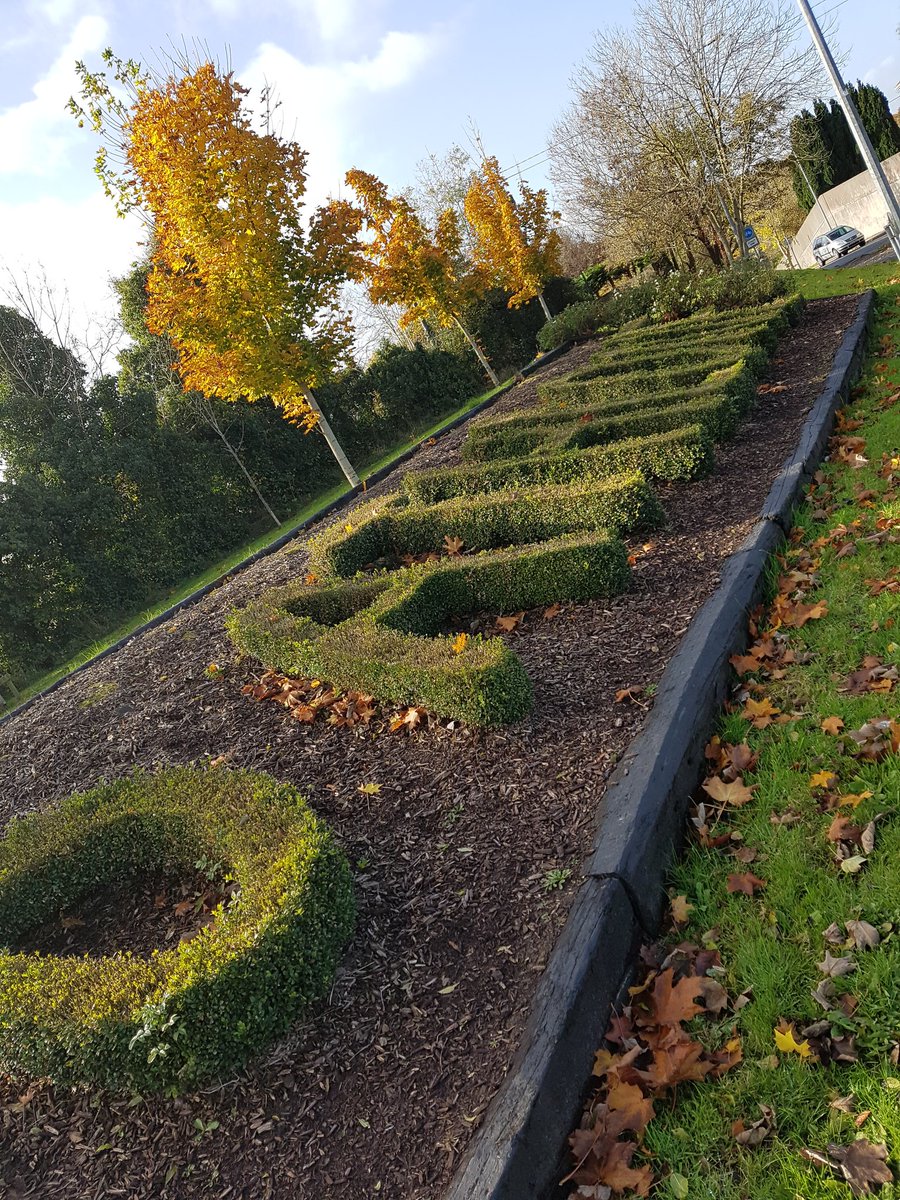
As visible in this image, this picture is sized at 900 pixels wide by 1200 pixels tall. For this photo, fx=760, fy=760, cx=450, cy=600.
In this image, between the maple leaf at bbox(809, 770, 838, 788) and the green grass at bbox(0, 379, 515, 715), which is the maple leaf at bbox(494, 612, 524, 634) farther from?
the green grass at bbox(0, 379, 515, 715)

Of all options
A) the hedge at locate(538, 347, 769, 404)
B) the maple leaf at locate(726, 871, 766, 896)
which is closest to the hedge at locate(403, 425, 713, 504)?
the hedge at locate(538, 347, 769, 404)

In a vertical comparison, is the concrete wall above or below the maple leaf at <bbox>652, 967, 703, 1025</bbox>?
above

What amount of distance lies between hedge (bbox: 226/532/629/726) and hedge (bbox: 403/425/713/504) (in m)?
1.83

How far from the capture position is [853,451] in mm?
6742

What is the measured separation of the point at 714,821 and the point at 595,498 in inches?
140

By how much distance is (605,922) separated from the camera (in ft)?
9.13

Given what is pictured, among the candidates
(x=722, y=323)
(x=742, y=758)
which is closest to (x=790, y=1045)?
(x=742, y=758)

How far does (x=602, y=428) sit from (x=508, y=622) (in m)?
4.04

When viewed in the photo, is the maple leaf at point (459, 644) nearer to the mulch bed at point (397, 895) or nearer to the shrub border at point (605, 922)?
the mulch bed at point (397, 895)

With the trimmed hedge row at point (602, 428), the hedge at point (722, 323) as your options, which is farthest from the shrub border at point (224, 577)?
the hedge at point (722, 323)

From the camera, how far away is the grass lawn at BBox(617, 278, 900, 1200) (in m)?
2.11

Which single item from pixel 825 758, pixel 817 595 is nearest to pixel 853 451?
pixel 817 595

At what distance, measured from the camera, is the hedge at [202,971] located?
2730 millimetres

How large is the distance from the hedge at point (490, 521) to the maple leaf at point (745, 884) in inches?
127
